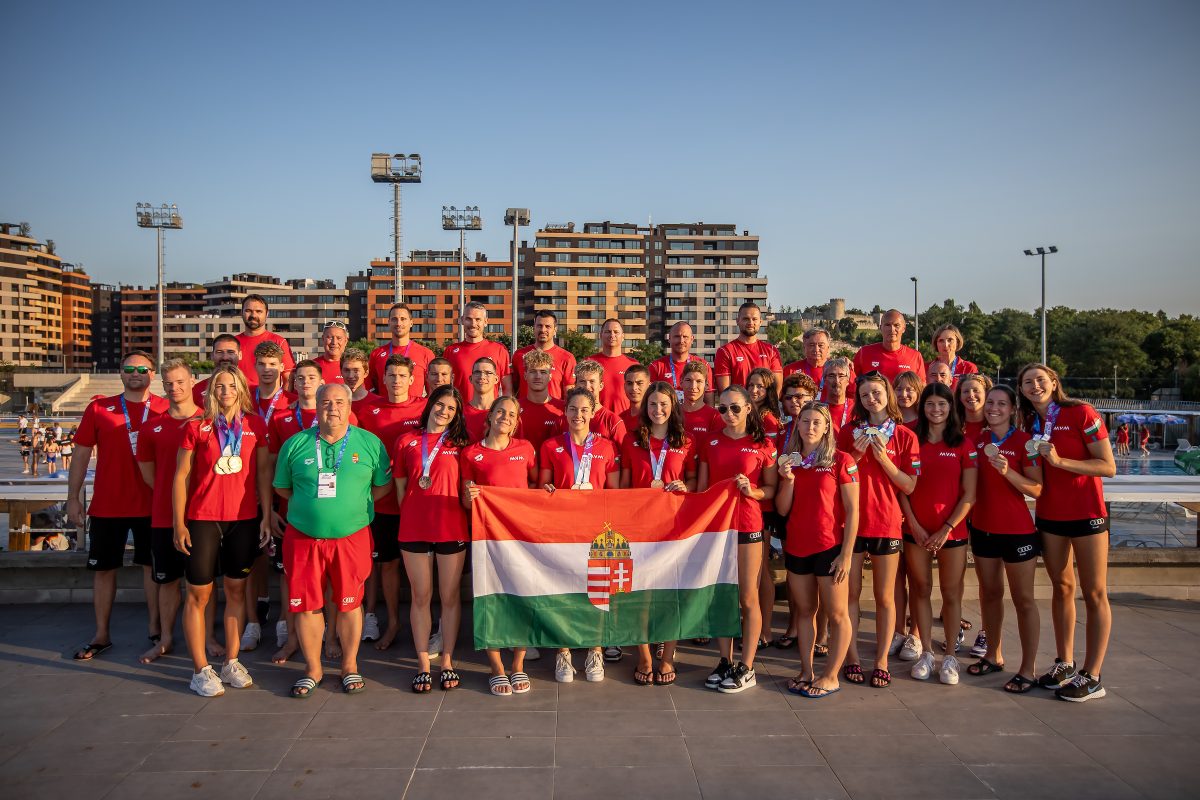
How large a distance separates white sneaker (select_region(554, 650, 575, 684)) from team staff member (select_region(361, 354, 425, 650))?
1499 mm

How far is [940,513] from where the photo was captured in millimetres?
5582

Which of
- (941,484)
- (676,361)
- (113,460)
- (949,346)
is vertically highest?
(949,346)

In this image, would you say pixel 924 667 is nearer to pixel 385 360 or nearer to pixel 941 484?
pixel 941 484

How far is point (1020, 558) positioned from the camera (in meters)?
5.48

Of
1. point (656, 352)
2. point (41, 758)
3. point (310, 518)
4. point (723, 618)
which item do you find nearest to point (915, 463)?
point (723, 618)

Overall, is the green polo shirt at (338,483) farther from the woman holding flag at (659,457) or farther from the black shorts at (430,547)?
the woman holding flag at (659,457)

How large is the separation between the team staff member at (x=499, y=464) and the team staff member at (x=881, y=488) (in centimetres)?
Result: 239

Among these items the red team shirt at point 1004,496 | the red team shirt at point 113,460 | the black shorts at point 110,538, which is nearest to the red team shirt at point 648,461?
the red team shirt at point 1004,496

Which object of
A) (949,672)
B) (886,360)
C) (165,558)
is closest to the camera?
(949,672)

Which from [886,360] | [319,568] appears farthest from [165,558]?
[886,360]

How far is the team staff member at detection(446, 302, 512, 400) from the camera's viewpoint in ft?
25.4

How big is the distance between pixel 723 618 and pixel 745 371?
10.7ft

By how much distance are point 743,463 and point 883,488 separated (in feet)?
3.32

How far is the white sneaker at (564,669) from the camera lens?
5555 millimetres
